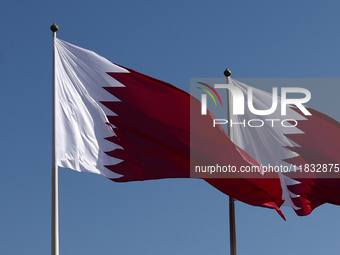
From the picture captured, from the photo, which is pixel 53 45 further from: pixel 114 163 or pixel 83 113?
pixel 114 163

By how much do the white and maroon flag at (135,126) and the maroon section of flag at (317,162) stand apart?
1454 mm

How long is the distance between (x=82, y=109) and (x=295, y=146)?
6.59 metres

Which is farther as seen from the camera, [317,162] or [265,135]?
[265,135]

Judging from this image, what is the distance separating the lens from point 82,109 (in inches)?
732

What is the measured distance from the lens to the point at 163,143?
18.7 metres

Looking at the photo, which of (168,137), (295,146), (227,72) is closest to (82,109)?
(168,137)

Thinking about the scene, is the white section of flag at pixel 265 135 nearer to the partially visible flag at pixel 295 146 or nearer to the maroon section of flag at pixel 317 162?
the partially visible flag at pixel 295 146

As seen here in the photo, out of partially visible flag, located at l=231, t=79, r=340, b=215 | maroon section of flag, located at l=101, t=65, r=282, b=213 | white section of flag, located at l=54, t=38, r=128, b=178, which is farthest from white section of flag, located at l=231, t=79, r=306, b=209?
white section of flag, located at l=54, t=38, r=128, b=178

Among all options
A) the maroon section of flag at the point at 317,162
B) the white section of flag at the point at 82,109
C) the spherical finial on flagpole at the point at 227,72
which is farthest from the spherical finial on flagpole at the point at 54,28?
the maroon section of flag at the point at 317,162

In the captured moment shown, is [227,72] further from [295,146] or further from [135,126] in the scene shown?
[135,126]

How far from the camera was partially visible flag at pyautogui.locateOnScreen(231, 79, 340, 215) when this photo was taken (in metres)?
20.3

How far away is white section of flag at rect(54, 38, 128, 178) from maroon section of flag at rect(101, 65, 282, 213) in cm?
26

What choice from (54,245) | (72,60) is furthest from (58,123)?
(54,245)

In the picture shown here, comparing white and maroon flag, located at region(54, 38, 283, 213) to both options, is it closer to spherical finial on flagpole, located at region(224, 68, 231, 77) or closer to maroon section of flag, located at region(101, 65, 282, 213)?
maroon section of flag, located at region(101, 65, 282, 213)
